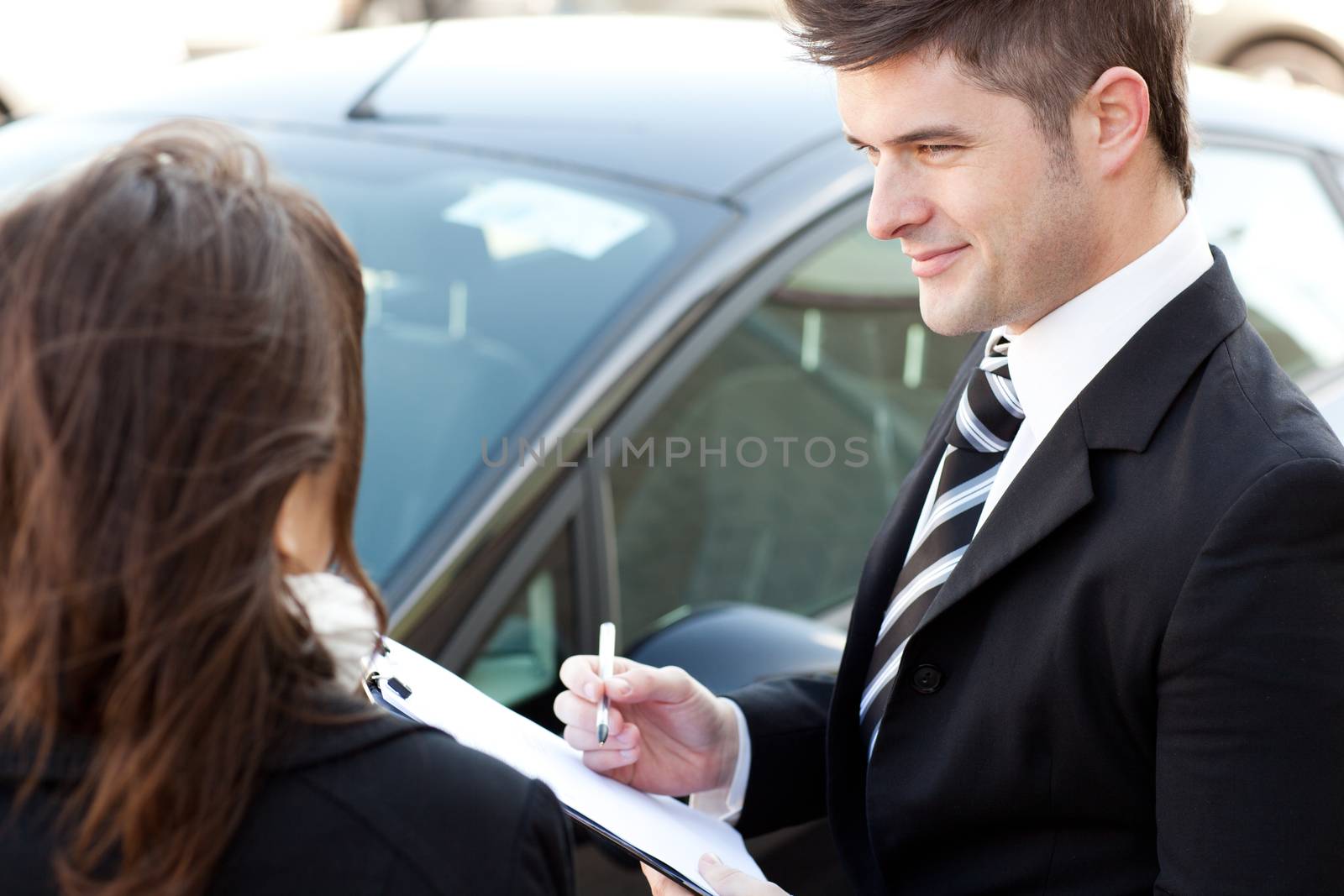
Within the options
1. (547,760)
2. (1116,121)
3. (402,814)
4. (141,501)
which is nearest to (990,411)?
(1116,121)

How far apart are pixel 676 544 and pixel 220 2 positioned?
8.42 metres

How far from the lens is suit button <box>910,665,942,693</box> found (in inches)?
59.7

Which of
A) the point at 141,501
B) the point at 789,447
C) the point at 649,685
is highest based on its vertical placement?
the point at 141,501

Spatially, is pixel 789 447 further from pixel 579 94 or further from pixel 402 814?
pixel 402 814

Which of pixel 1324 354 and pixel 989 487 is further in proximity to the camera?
pixel 1324 354

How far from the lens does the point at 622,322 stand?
227 centimetres

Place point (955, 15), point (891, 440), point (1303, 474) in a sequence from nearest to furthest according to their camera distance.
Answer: point (1303, 474) → point (955, 15) → point (891, 440)

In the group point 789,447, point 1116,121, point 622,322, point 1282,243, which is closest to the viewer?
point 1116,121

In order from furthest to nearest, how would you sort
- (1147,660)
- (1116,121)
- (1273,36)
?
(1273,36) → (1116,121) → (1147,660)

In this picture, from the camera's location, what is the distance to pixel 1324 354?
319 centimetres

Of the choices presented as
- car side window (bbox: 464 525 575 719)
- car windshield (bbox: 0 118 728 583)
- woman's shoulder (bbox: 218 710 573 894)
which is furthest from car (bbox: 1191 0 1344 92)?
woman's shoulder (bbox: 218 710 573 894)

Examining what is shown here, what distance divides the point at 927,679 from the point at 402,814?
2.35 feet

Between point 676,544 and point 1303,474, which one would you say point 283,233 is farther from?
point 676,544

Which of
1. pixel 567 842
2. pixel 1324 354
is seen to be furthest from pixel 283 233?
pixel 1324 354
